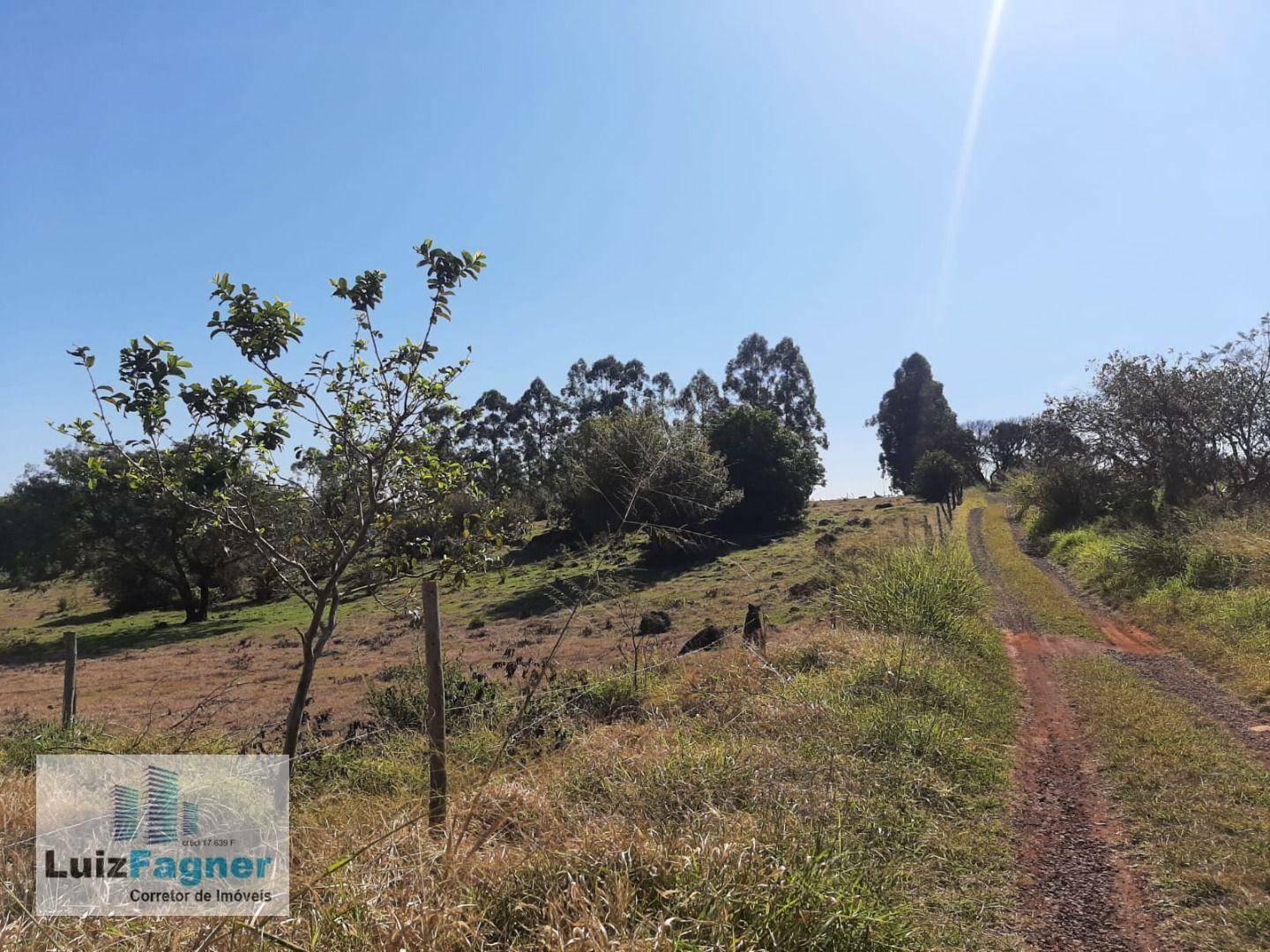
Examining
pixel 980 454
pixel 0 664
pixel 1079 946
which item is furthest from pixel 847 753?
pixel 980 454

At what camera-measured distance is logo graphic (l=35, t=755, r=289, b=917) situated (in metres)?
3.30

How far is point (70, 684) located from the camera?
9281 millimetres

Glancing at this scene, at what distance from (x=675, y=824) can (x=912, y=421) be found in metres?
73.5

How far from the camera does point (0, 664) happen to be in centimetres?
2484

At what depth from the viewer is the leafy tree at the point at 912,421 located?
7019 centimetres

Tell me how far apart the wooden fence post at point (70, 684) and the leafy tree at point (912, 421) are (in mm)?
68589

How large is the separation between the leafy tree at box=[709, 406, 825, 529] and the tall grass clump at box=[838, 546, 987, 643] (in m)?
27.2

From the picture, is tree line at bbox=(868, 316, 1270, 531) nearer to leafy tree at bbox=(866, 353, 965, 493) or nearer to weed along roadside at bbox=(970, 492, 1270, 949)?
weed along roadside at bbox=(970, 492, 1270, 949)

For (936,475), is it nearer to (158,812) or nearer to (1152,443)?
(1152,443)

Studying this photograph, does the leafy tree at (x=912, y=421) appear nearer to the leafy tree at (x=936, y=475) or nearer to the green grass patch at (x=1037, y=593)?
the leafy tree at (x=936, y=475)

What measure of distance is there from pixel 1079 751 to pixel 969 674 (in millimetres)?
2291

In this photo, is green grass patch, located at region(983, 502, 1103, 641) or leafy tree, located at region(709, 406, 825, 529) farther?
leafy tree, located at region(709, 406, 825, 529)

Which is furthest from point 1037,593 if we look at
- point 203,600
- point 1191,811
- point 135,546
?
point 135,546

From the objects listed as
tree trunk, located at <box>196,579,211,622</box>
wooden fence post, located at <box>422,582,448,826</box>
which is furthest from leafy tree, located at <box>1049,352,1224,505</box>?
tree trunk, located at <box>196,579,211,622</box>
